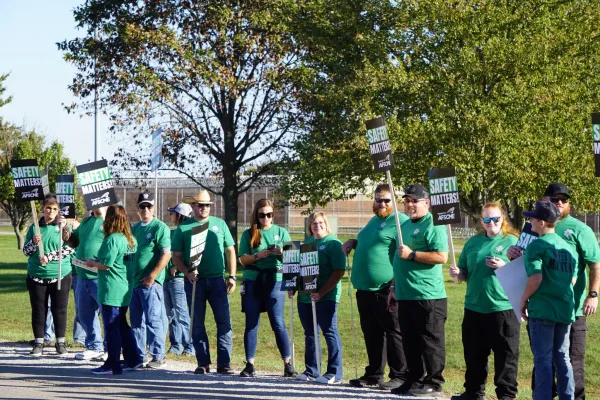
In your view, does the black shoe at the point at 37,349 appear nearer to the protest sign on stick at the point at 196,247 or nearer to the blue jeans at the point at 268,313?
the protest sign on stick at the point at 196,247

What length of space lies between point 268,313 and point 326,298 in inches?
33.7

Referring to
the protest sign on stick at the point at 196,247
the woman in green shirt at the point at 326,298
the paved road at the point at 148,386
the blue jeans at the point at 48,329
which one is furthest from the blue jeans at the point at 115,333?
the blue jeans at the point at 48,329

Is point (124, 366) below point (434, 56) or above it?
below

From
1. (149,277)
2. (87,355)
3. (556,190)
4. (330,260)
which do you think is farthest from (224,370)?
(556,190)

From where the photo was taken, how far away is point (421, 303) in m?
9.52

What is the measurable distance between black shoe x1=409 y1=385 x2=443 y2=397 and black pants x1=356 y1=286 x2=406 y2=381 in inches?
21.7

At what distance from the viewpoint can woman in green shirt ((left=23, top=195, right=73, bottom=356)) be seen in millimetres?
12828

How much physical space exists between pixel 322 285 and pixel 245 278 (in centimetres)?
104

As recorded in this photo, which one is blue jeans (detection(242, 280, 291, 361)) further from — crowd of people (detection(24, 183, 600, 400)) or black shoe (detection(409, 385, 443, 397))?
black shoe (detection(409, 385, 443, 397))

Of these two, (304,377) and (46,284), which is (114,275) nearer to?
(46,284)

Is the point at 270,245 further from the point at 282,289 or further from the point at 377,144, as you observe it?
the point at 377,144

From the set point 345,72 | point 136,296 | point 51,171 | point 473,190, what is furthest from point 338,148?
point 51,171

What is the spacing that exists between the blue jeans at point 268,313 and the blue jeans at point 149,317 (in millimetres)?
1157

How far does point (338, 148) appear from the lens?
2873 centimetres
